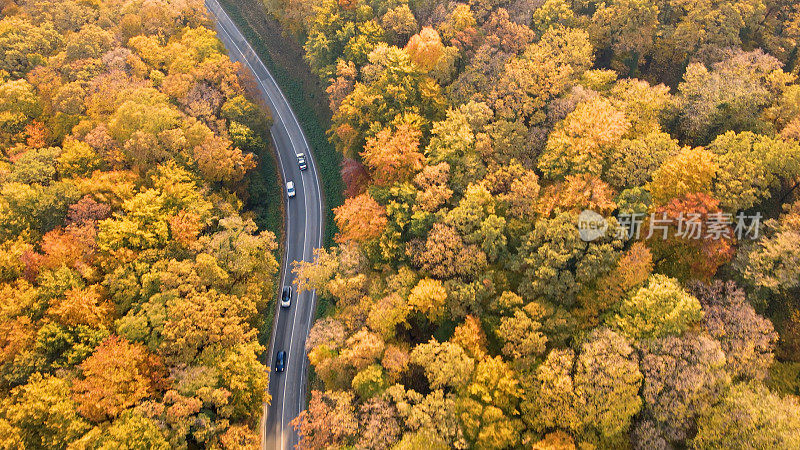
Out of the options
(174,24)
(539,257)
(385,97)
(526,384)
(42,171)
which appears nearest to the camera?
(526,384)

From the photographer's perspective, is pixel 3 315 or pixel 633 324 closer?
pixel 633 324

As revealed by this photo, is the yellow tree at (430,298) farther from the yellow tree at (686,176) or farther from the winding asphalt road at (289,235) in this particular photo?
the winding asphalt road at (289,235)

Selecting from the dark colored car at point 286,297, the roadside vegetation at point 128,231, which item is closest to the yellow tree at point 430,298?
the roadside vegetation at point 128,231

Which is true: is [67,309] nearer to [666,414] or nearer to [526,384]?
[526,384]

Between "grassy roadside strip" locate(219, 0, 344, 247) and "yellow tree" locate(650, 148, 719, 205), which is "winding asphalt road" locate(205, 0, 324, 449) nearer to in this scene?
"grassy roadside strip" locate(219, 0, 344, 247)

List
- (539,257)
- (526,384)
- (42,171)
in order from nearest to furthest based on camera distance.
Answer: (526,384), (539,257), (42,171)

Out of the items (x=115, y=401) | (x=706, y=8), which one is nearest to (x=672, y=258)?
(x=706, y=8)

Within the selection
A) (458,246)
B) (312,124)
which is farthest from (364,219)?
(312,124)
